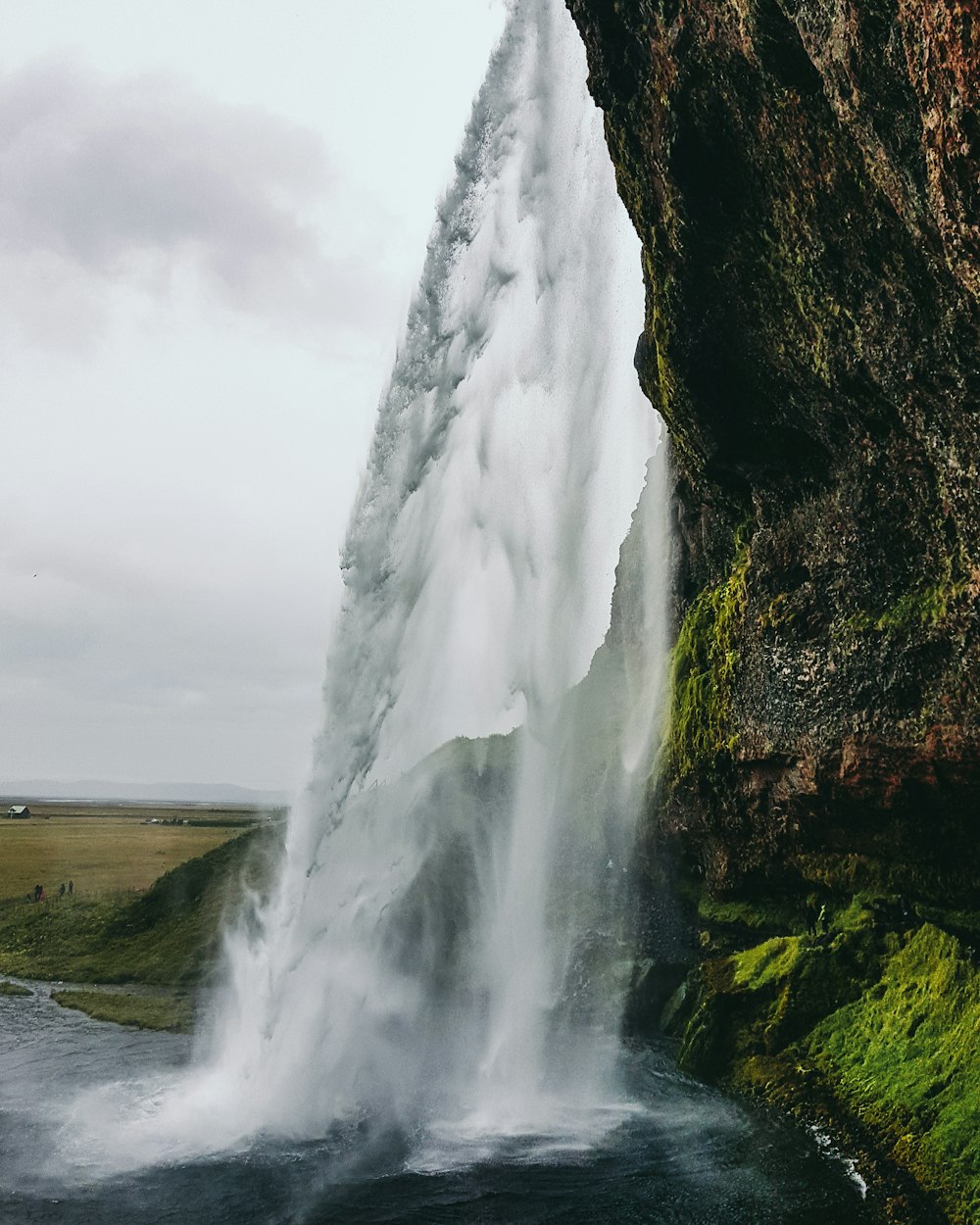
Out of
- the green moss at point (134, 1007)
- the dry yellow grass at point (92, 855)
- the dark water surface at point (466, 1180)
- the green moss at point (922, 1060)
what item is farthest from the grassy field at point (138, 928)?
the green moss at point (922, 1060)

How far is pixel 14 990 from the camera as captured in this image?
98.7 feet

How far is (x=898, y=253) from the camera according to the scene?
11945 millimetres

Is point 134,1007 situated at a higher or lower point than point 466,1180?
lower

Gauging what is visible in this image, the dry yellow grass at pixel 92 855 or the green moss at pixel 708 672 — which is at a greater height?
the green moss at pixel 708 672

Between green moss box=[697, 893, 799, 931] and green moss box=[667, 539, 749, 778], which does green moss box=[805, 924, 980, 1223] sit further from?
green moss box=[667, 539, 749, 778]

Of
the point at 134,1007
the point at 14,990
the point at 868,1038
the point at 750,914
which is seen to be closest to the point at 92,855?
the point at 14,990

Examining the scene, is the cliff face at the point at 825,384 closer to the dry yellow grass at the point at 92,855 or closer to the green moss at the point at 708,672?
the green moss at the point at 708,672

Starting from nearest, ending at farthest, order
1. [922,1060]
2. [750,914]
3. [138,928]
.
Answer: [922,1060] < [750,914] < [138,928]

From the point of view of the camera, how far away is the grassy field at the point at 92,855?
163 ft

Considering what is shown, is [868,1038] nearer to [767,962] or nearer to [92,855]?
[767,962]

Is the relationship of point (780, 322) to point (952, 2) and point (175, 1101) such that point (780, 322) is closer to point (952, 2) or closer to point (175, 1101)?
point (952, 2)

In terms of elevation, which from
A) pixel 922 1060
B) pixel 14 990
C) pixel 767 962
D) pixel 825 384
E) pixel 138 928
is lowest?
pixel 14 990

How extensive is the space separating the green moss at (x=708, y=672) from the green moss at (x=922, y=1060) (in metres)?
6.05

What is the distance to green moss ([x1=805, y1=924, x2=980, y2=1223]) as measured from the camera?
13906 mm
